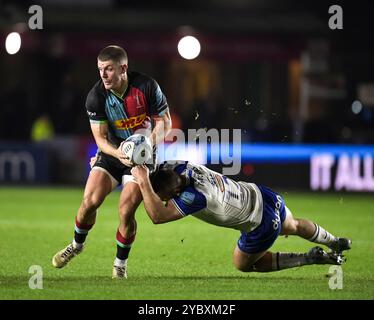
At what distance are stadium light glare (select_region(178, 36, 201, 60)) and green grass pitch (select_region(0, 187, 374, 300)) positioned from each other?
7.13 meters

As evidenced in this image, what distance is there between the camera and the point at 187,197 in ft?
27.5

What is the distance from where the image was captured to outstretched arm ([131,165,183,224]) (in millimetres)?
8234

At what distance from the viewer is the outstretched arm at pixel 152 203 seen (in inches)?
324

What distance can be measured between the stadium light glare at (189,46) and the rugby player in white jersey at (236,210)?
1356 cm

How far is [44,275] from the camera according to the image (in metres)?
9.43

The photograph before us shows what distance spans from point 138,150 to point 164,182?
1.06ft

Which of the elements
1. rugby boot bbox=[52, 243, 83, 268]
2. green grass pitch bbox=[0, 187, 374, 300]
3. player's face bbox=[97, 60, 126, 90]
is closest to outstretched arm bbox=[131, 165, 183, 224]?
green grass pitch bbox=[0, 187, 374, 300]

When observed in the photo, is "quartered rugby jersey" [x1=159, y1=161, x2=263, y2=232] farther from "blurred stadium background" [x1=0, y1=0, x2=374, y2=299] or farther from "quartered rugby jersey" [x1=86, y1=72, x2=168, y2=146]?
"blurred stadium background" [x1=0, y1=0, x2=374, y2=299]

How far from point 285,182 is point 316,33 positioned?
7605mm

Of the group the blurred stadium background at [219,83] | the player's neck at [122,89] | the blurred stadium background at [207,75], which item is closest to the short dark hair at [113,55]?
the player's neck at [122,89]

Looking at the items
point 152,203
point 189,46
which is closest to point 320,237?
point 152,203

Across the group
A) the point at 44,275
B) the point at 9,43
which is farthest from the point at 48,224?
the point at 9,43

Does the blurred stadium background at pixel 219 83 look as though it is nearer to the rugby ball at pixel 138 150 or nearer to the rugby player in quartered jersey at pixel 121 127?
the rugby player in quartered jersey at pixel 121 127

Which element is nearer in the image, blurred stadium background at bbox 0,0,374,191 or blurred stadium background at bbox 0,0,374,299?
blurred stadium background at bbox 0,0,374,299
